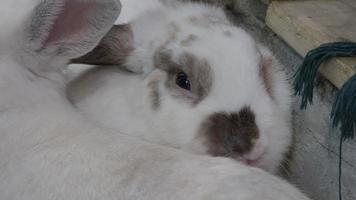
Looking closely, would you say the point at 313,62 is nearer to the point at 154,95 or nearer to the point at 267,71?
the point at 267,71

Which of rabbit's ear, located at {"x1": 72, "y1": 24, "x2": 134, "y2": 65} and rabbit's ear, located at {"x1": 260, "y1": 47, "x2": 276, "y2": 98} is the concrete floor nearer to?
rabbit's ear, located at {"x1": 260, "y1": 47, "x2": 276, "y2": 98}

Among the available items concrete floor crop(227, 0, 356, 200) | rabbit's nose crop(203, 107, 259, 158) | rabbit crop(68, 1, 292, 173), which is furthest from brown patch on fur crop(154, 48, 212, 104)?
concrete floor crop(227, 0, 356, 200)

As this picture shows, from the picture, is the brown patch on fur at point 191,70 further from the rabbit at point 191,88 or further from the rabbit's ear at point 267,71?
the rabbit's ear at point 267,71

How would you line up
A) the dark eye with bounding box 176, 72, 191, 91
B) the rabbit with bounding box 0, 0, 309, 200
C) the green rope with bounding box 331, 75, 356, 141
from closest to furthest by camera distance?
the rabbit with bounding box 0, 0, 309, 200, the green rope with bounding box 331, 75, 356, 141, the dark eye with bounding box 176, 72, 191, 91

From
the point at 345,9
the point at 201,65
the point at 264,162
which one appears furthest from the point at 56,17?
the point at 345,9

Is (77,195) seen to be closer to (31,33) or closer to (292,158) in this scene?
(31,33)

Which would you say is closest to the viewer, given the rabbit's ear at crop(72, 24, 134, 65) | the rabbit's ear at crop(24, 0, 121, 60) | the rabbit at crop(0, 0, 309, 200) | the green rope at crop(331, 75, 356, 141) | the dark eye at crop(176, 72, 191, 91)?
the rabbit at crop(0, 0, 309, 200)

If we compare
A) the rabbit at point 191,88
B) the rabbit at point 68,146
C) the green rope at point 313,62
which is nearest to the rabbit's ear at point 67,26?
the rabbit at point 68,146
